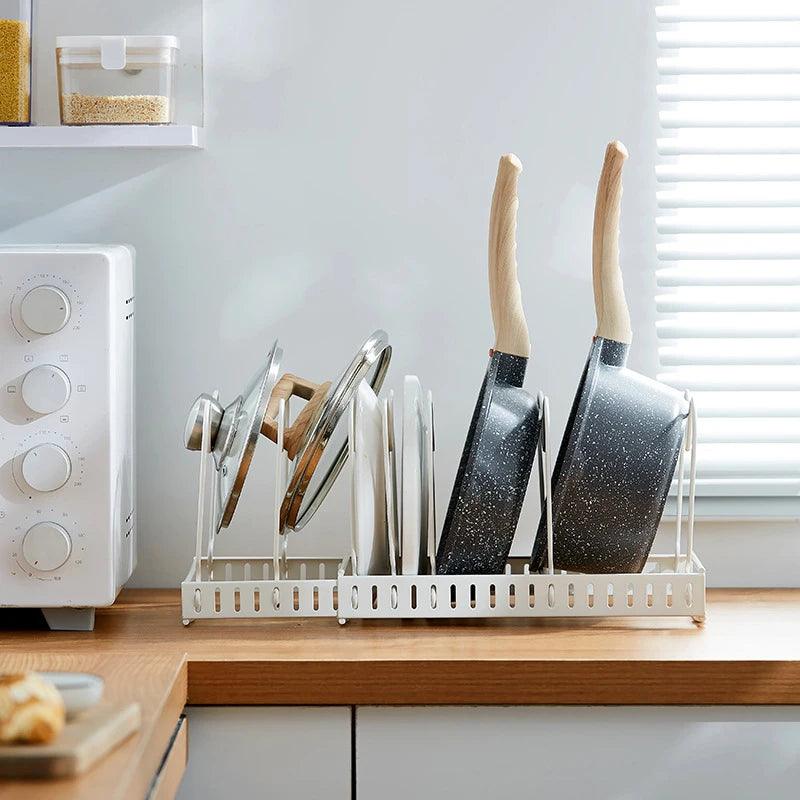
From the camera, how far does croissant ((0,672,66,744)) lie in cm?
72

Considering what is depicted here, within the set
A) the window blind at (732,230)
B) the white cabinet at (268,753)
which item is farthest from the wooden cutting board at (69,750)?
the window blind at (732,230)

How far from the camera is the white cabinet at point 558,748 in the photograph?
106 cm

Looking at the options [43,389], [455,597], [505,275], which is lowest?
[455,597]

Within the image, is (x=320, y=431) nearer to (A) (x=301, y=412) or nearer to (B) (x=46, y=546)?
(A) (x=301, y=412)

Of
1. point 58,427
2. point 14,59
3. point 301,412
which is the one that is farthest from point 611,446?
point 14,59

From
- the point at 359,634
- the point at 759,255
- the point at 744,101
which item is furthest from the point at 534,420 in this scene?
the point at 744,101

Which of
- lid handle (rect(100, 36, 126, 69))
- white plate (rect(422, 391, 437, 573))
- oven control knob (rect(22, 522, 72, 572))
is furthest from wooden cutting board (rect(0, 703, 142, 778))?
lid handle (rect(100, 36, 126, 69))

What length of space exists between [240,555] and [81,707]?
63 centimetres

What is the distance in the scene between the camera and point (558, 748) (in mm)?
1061

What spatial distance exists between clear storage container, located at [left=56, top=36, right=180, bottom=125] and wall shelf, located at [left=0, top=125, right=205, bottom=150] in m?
0.01

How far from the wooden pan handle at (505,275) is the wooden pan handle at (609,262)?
0.09m

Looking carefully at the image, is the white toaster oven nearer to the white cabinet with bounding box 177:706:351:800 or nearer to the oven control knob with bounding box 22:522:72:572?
the oven control knob with bounding box 22:522:72:572

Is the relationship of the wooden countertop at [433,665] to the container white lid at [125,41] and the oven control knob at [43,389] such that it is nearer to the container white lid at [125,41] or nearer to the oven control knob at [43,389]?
the oven control knob at [43,389]

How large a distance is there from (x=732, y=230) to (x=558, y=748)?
0.70 metres
